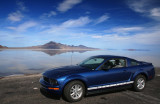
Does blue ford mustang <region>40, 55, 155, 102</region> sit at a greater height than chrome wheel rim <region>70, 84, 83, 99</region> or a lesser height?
greater

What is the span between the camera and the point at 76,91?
4.64 m

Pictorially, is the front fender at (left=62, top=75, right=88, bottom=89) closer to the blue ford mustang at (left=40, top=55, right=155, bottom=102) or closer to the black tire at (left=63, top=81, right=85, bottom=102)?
the blue ford mustang at (left=40, top=55, right=155, bottom=102)

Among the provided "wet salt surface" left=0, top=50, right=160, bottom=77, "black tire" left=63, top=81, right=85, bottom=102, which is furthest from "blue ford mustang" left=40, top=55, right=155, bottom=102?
"wet salt surface" left=0, top=50, right=160, bottom=77

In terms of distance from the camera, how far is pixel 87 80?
4758 millimetres

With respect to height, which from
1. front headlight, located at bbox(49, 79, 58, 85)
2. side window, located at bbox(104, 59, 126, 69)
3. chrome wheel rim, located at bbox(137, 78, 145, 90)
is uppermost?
side window, located at bbox(104, 59, 126, 69)

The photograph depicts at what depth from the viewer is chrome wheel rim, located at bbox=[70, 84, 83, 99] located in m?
4.59

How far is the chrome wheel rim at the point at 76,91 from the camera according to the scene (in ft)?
15.0

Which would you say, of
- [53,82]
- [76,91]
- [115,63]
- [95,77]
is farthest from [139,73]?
[53,82]

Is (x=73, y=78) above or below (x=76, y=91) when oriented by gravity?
above

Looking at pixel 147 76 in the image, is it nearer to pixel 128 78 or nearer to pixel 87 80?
pixel 128 78

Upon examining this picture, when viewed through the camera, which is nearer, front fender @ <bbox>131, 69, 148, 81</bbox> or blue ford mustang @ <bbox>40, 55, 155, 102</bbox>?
blue ford mustang @ <bbox>40, 55, 155, 102</bbox>

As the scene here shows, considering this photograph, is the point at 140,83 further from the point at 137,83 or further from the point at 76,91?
the point at 76,91

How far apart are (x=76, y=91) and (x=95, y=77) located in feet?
2.70

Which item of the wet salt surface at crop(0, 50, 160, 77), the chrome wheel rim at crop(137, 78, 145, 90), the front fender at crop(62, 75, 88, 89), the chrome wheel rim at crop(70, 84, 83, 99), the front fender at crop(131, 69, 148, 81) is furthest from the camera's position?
the wet salt surface at crop(0, 50, 160, 77)
